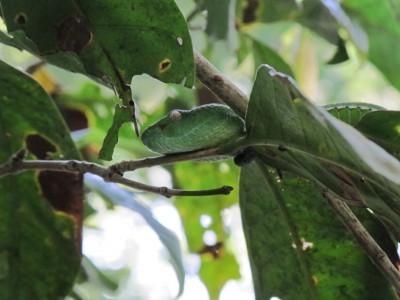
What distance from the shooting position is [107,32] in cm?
52

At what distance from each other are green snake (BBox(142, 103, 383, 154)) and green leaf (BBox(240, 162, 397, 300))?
0.33 feet

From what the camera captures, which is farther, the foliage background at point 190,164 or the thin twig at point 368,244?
the foliage background at point 190,164

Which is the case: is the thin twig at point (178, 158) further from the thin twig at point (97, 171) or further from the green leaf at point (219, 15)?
the green leaf at point (219, 15)

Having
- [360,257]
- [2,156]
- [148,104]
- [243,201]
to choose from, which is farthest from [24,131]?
[148,104]

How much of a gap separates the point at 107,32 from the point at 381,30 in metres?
0.48

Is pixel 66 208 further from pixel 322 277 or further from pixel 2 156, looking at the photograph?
pixel 322 277

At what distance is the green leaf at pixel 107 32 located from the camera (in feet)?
1.65

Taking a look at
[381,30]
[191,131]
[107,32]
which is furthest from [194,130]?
[381,30]

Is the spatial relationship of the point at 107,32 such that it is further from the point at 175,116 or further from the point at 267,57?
the point at 267,57

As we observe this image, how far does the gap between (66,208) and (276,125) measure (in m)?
0.28

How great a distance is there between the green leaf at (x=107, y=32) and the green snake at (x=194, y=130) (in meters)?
0.04

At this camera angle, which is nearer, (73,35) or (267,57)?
(73,35)

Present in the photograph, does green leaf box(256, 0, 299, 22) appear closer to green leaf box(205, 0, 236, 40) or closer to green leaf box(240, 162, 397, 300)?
green leaf box(205, 0, 236, 40)

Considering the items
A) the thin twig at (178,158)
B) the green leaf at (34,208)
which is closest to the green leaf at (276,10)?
the green leaf at (34,208)
